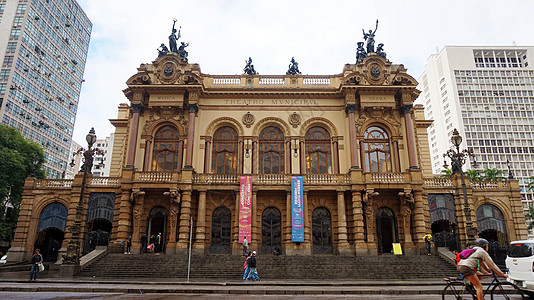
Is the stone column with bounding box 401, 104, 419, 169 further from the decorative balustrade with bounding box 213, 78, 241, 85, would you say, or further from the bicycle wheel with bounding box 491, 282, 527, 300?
the bicycle wheel with bounding box 491, 282, 527, 300

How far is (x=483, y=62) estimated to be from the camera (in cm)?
8244

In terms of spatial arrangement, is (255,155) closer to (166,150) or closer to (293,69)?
(166,150)

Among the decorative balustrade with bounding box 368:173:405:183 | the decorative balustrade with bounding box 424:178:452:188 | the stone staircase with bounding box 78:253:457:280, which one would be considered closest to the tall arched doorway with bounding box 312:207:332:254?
the stone staircase with bounding box 78:253:457:280

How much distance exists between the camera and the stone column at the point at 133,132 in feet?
86.5

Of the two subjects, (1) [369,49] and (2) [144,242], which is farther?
(1) [369,49]

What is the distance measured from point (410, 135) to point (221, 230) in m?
→ 17.0

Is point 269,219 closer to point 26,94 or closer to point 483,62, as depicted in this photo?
point 26,94

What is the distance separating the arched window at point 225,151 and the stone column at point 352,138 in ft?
31.5

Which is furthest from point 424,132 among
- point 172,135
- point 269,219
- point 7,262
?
point 7,262

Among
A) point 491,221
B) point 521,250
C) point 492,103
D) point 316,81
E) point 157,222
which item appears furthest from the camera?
point 492,103

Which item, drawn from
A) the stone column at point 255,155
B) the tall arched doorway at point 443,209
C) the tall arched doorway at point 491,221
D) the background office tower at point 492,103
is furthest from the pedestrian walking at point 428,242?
the background office tower at point 492,103

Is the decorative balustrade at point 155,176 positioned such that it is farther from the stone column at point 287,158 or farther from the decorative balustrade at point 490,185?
the decorative balustrade at point 490,185

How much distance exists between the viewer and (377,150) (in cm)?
2766

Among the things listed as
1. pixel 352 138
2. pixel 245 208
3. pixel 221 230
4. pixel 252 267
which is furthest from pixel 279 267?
pixel 352 138
